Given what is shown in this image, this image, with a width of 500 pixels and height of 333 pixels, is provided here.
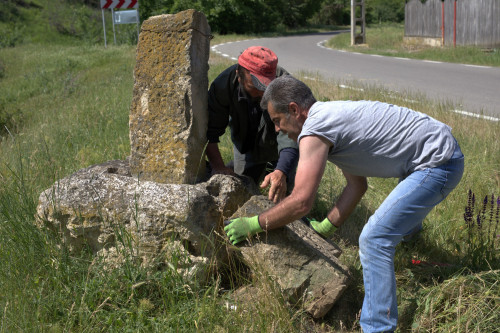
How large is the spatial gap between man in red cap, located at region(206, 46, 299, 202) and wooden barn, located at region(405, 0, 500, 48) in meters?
15.4

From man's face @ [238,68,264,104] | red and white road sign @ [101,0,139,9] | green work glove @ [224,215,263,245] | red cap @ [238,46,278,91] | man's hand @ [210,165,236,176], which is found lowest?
green work glove @ [224,215,263,245]

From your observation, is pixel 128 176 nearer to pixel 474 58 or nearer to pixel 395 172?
pixel 395 172

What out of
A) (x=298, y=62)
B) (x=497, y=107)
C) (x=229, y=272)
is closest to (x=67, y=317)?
(x=229, y=272)

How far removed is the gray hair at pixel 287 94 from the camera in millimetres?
3006

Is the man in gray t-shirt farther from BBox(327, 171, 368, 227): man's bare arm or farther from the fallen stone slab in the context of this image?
BBox(327, 171, 368, 227): man's bare arm

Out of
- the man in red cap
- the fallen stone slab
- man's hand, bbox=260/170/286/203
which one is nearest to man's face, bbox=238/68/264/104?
the man in red cap

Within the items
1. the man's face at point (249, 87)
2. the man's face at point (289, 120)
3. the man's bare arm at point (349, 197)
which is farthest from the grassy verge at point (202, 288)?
the man's face at point (249, 87)

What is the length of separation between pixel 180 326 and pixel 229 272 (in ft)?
2.49

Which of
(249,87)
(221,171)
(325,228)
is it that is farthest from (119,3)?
(325,228)

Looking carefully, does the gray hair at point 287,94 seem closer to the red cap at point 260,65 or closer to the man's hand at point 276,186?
the man's hand at point 276,186

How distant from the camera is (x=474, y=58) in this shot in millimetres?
15086

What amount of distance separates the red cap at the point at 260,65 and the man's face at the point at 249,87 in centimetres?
6

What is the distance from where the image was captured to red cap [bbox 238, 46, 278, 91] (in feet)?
12.5

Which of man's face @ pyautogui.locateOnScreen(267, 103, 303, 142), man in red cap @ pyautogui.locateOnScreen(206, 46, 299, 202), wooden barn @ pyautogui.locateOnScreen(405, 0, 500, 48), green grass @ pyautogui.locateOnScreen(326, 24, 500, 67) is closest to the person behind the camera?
man's face @ pyautogui.locateOnScreen(267, 103, 303, 142)
